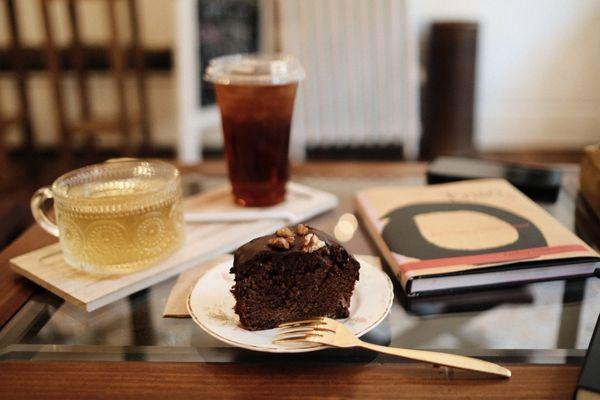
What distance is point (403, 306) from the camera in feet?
2.22

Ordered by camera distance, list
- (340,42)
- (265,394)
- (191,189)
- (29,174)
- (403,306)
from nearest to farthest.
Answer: (265,394) < (403,306) < (191,189) < (340,42) < (29,174)

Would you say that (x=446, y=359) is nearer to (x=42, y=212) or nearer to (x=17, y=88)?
(x=42, y=212)

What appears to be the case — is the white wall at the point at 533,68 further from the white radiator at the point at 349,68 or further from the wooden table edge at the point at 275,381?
the wooden table edge at the point at 275,381

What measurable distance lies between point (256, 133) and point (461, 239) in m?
0.34

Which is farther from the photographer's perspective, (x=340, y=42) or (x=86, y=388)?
(x=340, y=42)

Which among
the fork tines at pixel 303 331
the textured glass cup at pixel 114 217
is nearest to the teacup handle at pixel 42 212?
the textured glass cup at pixel 114 217

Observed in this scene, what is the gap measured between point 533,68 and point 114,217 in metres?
2.36

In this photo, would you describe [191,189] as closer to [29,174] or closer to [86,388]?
[86,388]

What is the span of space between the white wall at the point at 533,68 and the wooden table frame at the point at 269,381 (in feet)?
7.13

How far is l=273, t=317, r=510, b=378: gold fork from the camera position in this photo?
0.56 meters

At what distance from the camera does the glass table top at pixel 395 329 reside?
0.60 meters

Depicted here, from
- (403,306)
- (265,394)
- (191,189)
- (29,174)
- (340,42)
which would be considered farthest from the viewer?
(29,174)

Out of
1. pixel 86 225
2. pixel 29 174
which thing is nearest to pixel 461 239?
pixel 86 225

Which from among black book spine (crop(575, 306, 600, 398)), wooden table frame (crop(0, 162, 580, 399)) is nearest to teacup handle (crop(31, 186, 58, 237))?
wooden table frame (crop(0, 162, 580, 399))
